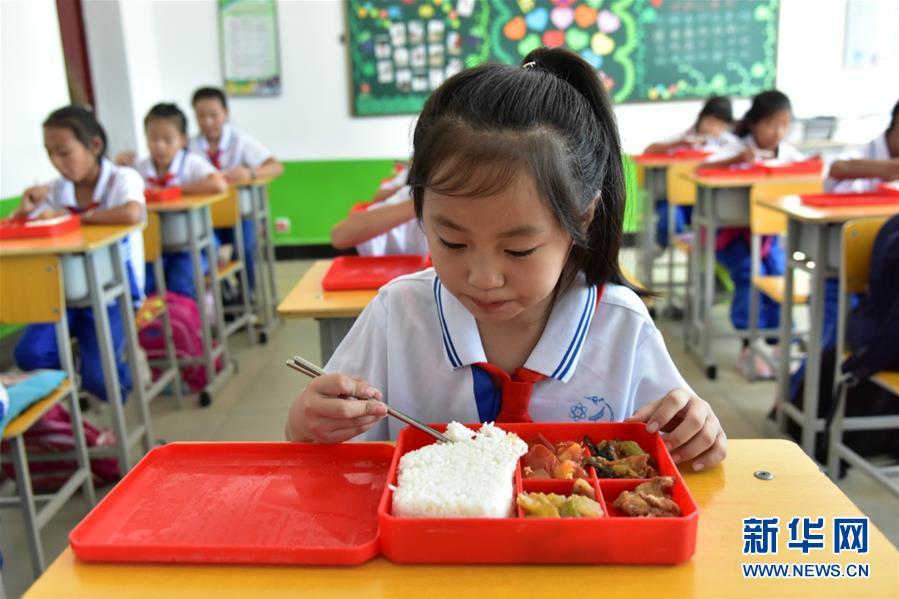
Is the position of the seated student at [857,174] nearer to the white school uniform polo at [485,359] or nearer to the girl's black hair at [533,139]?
the white school uniform polo at [485,359]

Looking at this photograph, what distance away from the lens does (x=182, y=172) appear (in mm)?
4016

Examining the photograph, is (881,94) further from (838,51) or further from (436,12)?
(436,12)

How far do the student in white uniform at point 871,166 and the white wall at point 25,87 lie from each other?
385 cm

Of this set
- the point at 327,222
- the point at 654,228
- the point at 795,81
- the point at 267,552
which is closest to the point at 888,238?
the point at 267,552

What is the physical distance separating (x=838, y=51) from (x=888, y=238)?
4495mm

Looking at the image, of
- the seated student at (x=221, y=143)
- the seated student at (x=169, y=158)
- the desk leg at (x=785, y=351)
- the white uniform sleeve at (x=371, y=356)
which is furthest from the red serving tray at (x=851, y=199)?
the seated student at (x=221, y=143)

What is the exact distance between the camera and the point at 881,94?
5.73 metres

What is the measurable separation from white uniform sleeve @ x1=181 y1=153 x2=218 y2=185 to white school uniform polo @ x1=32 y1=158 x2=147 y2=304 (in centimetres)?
97

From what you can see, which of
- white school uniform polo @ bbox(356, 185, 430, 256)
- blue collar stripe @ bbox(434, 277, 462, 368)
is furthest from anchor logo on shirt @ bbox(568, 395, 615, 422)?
white school uniform polo @ bbox(356, 185, 430, 256)

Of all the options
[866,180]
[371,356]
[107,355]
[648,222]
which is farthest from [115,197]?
[866,180]

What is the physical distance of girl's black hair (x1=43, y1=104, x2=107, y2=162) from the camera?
288 cm

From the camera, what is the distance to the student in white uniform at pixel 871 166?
9.46 ft

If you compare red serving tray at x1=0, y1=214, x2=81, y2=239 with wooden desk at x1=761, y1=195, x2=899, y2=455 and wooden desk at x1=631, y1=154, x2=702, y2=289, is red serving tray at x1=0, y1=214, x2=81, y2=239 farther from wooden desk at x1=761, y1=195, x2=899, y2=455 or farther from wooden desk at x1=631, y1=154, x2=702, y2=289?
wooden desk at x1=631, y1=154, x2=702, y2=289

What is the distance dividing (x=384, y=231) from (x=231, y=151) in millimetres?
2985
